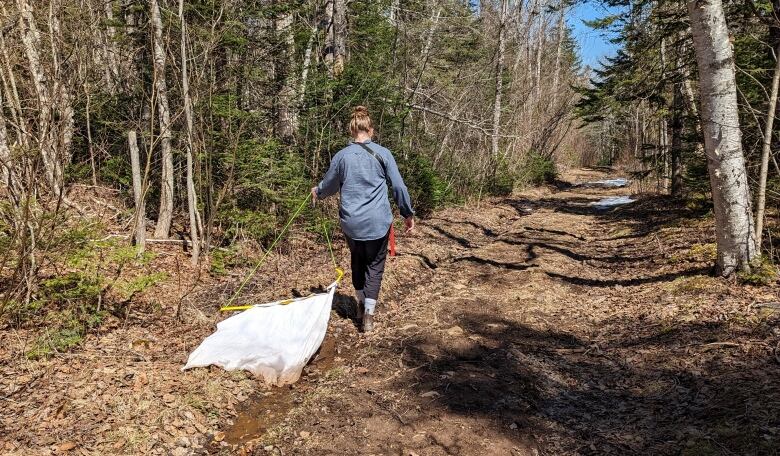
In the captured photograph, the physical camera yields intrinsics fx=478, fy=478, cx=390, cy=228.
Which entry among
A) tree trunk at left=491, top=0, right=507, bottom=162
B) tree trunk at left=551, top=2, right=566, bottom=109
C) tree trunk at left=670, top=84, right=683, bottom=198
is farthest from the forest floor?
tree trunk at left=551, top=2, right=566, bottom=109

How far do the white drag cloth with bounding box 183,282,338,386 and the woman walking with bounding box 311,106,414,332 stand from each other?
0.79m

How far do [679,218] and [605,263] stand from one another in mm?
3502

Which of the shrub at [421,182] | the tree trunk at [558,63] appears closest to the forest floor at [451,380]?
the shrub at [421,182]

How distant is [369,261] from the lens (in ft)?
15.2

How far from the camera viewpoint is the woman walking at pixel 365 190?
4.43 metres

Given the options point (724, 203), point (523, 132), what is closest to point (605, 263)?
point (724, 203)

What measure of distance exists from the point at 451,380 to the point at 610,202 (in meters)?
14.6

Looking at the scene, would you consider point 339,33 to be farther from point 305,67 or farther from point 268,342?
point 268,342

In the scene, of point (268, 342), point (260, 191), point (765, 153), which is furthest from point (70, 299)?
point (765, 153)

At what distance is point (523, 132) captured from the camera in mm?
20703

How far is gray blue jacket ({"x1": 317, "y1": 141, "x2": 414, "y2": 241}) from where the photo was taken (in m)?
4.42

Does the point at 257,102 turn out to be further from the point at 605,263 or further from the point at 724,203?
the point at 724,203

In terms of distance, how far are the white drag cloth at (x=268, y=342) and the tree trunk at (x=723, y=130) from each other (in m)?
4.36

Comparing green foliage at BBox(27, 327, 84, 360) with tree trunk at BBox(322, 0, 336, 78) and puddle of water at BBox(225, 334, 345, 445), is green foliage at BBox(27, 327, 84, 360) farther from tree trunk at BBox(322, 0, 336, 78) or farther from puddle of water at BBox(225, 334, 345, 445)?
tree trunk at BBox(322, 0, 336, 78)
